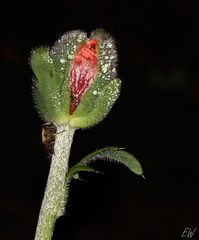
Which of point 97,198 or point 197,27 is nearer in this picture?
point 97,198

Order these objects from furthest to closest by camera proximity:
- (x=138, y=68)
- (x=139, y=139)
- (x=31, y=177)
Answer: (x=138, y=68) → (x=139, y=139) → (x=31, y=177)

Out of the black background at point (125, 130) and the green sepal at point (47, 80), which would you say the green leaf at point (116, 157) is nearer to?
the green sepal at point (47, 80)

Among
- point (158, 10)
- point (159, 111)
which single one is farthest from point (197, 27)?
point (159, 111)

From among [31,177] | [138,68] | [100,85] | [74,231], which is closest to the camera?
[100,85]

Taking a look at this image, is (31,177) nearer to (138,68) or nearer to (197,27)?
(138,68)

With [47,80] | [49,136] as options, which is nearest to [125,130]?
[49,136]

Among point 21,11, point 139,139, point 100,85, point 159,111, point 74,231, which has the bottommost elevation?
point 100,85

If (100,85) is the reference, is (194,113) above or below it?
above

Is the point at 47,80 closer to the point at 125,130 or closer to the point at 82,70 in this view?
the point at 82,70
